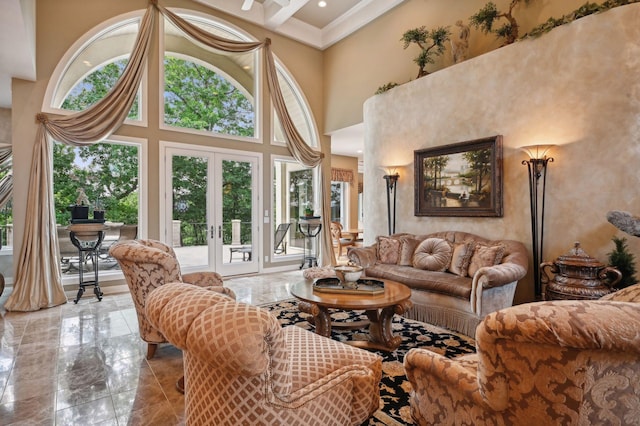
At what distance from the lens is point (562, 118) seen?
12.3 ft

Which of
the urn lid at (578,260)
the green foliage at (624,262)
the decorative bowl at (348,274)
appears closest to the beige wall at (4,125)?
the decorative bowl at (348,274)

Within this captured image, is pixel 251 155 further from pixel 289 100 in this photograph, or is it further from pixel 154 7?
pixel 154 7

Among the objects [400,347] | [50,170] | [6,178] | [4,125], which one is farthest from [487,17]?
[4,125]

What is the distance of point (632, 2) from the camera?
3.31m

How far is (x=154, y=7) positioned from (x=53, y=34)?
5.21ft

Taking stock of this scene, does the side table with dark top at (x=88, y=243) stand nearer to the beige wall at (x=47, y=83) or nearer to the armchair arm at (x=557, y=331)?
the beige wall at (x=47, y=83)

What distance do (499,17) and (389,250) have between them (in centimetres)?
358

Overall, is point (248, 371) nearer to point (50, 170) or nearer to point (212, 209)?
point (50, 170)

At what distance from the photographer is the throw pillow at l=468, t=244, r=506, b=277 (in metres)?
3.67

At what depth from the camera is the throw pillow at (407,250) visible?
4570 mm

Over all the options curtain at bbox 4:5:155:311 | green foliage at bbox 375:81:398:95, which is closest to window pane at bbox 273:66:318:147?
green foliage at bbox 375:81:398:95

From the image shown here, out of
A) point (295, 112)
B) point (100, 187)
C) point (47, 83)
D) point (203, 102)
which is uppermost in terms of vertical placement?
point (295, 112)

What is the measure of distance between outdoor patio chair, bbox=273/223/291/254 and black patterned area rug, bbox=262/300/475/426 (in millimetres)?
2580

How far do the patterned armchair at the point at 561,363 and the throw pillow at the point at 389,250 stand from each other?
11.3ft
